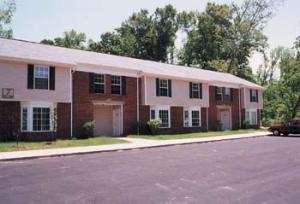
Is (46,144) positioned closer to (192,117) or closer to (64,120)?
(64,120)

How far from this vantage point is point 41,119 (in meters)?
24.3

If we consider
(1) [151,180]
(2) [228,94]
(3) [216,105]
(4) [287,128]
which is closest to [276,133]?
(4) [287,128]

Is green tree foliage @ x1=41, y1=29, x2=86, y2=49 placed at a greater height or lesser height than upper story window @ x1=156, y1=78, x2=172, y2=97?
greater

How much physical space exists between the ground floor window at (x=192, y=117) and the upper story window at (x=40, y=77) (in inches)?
580

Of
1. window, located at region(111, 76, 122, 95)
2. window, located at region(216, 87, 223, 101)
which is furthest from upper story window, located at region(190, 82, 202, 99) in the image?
window, located at region(111, 76, 122, 95)

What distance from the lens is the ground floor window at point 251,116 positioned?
4506 cm

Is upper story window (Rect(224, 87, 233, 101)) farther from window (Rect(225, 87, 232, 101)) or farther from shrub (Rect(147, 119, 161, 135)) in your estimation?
shrub (Rect(147, 119, 161, 135))

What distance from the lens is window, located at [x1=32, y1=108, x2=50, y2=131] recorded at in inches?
946

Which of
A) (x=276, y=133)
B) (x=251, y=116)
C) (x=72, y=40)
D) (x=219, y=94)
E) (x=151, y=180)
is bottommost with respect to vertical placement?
(x=151, y=180)

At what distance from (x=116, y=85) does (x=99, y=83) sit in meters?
1.66

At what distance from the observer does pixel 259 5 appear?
A: 58.2 m

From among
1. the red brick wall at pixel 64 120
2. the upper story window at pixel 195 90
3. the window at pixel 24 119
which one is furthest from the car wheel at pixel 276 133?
the window at pixel 24 119

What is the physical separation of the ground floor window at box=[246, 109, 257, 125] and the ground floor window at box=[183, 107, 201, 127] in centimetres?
1061

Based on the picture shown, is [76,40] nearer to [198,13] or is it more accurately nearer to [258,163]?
[198,13]
